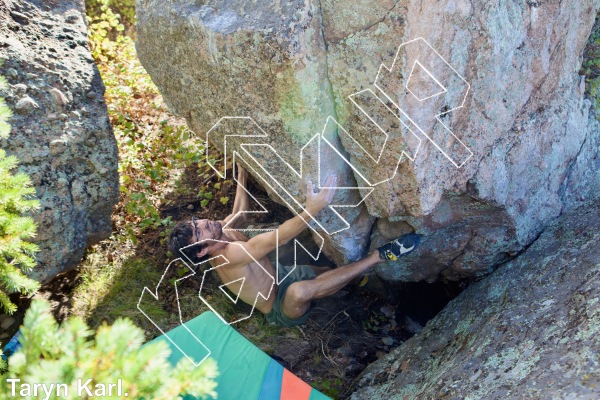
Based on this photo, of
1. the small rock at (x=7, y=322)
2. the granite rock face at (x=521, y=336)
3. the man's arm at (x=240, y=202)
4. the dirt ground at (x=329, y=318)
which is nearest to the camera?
the granite rock face at (x=521, y=336)

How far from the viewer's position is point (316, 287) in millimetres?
3674

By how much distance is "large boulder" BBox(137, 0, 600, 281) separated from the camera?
2.64 meters

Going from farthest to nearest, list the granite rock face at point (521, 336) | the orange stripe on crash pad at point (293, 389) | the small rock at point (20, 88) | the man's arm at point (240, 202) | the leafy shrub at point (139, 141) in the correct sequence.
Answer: the leafy shrub at point (139, 141), the man's arm at point (240, 202), the small rock at point (20, 88), the orange stripe on crash pad at point (293, 389), the granite rock face at point (521, 336)

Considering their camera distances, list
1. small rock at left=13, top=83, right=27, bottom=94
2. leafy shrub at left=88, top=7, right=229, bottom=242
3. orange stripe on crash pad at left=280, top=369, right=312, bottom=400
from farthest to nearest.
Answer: leafy shrub at left=88, top=7, right=229, bottom=242
small rock at left=13, top=83, right=27, bottom=94
orange stripe on crash pad at left=280, top=369, right=312, bottom=400

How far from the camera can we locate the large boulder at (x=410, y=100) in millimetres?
2643

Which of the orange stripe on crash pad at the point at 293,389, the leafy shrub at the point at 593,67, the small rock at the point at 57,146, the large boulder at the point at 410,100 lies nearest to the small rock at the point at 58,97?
the small rock at the point at 57,146

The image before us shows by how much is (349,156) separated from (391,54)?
0.71 m

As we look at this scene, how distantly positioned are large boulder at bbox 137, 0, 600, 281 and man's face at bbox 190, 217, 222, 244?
1.71 feet

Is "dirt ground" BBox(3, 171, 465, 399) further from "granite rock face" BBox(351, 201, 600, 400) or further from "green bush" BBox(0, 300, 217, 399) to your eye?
"green bush" BBox(0, 300, 217, 399)

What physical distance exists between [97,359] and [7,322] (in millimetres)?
2174

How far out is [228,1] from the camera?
2.87 meters

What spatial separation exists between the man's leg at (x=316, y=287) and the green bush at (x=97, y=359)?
6.49 feet

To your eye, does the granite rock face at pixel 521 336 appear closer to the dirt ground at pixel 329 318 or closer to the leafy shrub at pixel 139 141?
the dirt ground at pixel 329 318
